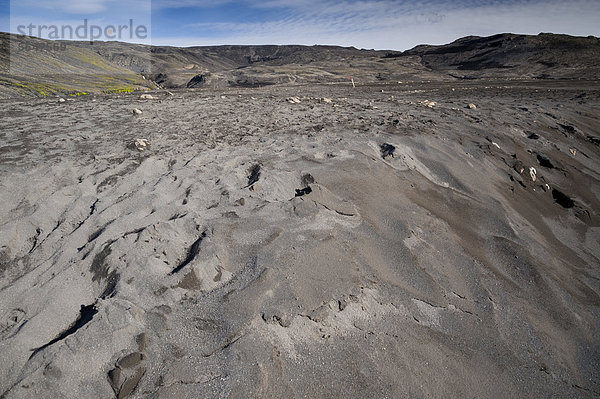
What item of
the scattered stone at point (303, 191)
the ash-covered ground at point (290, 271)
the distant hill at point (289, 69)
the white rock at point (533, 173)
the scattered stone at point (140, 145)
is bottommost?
the ash-covered ground at point (290, 271)

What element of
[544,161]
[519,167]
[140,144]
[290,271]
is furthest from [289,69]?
[290,271]

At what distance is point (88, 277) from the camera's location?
243 centimetres

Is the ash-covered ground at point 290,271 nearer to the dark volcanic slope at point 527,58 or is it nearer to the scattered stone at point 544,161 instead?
the scattered stone at point 544,161

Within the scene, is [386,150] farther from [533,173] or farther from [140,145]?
[140,145]

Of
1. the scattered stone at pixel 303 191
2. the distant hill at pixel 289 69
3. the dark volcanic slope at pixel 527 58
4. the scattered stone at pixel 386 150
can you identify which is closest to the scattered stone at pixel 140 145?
the scattered stone at pixel 303 191

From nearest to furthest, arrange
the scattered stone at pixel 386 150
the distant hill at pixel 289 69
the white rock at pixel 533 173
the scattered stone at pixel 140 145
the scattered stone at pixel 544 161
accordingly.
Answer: the scattered stone at pixel 386 150 < the scattered stone at pixel 140 145 < the white rock at pixel 533 173 < the scattered stone at pixel 544 161 < the distant hill at pixel 289 69

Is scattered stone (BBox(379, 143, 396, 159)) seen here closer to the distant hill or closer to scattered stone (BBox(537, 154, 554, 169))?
scattered stone (BBox(537, 154, 554, 169))

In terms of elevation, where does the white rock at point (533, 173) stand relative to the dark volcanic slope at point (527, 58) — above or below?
below

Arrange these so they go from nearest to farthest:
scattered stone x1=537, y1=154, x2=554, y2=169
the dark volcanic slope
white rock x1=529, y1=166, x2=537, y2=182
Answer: white rock x1=529, y1=166, x2=537, y2=182 < scattered stone x1=537, y1=154, x2=554, y2=169 < the dark volcanic slope

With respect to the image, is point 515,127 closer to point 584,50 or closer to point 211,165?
point 211,165

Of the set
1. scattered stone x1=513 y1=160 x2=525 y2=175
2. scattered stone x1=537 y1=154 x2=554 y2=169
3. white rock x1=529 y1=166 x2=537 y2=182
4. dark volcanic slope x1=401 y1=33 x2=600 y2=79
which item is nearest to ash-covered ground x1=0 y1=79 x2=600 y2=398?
scattered stone x1=513 y1=160 x2=525 y2=175

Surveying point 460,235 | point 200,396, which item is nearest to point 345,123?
point 460,235

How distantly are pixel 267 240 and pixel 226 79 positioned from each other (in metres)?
30.4

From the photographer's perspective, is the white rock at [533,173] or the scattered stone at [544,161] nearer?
the white rock at [533,173]
